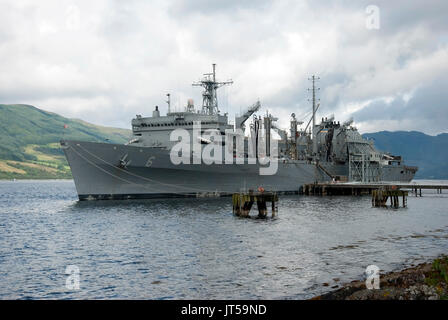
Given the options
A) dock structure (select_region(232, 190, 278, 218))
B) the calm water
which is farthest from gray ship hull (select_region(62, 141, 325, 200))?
dock structure (select_region(232, 190, 278, 218))

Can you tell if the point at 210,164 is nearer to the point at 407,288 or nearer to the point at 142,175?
the point at 142,175

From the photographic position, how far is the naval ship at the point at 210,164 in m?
43.2

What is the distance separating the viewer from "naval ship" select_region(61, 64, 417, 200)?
43.2 meters

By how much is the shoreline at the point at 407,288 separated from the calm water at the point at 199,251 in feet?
6.31

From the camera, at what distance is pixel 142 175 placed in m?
45.4

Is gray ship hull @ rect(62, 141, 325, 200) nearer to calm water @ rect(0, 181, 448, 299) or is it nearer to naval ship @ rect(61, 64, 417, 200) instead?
naval ship @ rect(61, 64, 417, 200)

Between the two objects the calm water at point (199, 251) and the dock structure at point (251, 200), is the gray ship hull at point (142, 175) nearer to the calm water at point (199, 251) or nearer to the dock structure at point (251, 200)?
the calm water at point (199, 251)

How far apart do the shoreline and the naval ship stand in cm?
3237

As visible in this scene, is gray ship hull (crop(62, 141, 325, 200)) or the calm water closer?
the calm water
